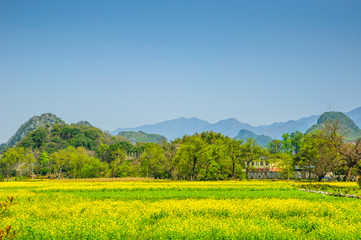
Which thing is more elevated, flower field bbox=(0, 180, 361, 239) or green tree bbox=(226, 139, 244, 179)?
green tree bbox=(226, 139, 244, 179)

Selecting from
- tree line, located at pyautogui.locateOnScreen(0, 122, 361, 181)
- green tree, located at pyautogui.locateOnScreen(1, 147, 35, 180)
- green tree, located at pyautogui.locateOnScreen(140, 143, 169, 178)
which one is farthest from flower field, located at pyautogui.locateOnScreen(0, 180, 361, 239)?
green tree, located at pyautogui.locateOnScreen(1, 147, 35, 180)

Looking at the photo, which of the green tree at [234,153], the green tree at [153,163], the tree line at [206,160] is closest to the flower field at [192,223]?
the tree line at [206,160]

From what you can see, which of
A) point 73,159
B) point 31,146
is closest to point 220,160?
point 73,159

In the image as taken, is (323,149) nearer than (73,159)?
Yes

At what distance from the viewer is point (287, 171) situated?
3007 inches

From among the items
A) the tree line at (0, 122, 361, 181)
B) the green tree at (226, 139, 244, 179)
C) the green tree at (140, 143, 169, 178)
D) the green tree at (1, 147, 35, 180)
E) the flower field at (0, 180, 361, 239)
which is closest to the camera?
the flower field at (0, 180, 361, 239)

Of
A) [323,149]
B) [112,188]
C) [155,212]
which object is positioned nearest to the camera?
[155,212]

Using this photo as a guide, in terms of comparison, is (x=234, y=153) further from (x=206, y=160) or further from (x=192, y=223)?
(x=192, y=223)

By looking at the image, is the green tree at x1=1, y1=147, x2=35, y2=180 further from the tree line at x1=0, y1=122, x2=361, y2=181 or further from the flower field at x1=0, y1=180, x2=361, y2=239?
the flower field at x1=0, y1=180, x2=361, y2=239

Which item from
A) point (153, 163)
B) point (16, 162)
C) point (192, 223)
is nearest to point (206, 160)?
point (153, 163)

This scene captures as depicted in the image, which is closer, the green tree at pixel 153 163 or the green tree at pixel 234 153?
the green tree at pixel 234 153

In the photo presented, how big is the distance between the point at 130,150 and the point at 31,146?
39989 millimetres

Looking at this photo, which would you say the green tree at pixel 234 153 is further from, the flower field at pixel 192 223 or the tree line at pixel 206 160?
the flower field at pixel 192 223

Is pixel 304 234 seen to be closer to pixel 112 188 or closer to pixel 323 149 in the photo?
pixel 112 188
